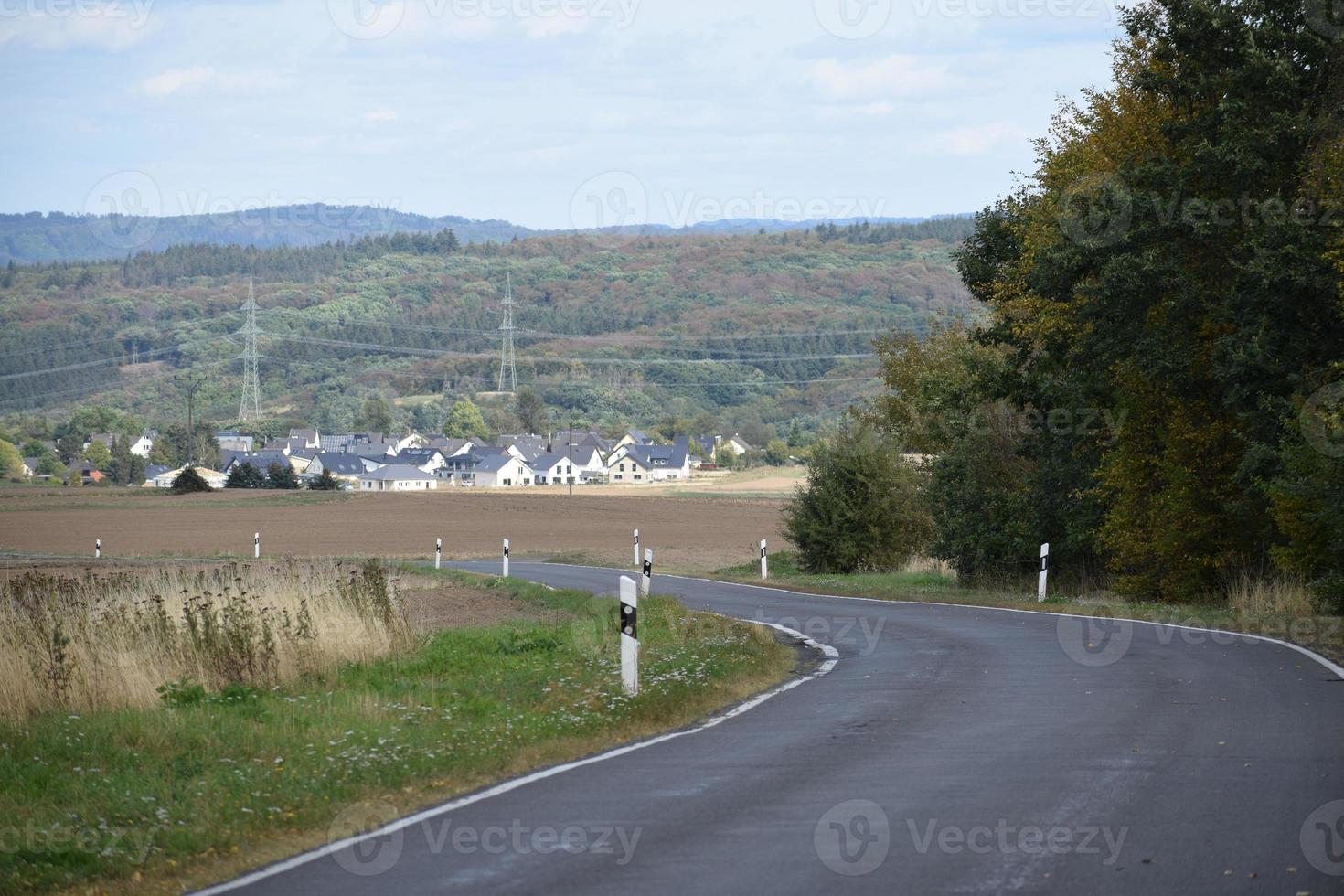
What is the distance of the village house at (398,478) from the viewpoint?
5659 inches

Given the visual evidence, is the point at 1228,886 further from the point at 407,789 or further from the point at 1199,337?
the point at 1199,337

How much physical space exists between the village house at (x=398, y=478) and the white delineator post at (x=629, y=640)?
433ft

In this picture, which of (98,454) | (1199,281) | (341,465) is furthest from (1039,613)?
(98,454)

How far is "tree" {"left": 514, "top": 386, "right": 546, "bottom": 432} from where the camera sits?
603 feet

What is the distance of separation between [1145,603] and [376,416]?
16867 cm

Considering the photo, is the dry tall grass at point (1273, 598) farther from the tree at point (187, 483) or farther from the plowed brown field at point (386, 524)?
the tree at point (187, 483)

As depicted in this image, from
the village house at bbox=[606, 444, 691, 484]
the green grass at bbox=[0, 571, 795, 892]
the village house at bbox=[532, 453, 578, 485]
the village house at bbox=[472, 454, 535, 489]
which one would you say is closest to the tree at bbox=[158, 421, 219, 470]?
the village house at bbox=[472, 454, 535, 489]

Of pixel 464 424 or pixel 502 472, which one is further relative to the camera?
pixel 464 424

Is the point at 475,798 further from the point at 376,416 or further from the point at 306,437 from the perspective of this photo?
the point at 376,416

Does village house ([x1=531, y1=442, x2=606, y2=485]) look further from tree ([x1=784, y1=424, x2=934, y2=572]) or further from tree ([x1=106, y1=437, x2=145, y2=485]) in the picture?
tree ([x1=784, y1=424, x2=934, y2=572])

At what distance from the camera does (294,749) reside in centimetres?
1085

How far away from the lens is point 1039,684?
14047 mm

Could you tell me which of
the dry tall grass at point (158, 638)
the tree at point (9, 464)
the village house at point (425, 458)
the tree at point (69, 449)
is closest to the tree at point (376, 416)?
the village house at point (425, 458)

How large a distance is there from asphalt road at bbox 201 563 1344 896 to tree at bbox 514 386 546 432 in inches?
6729
